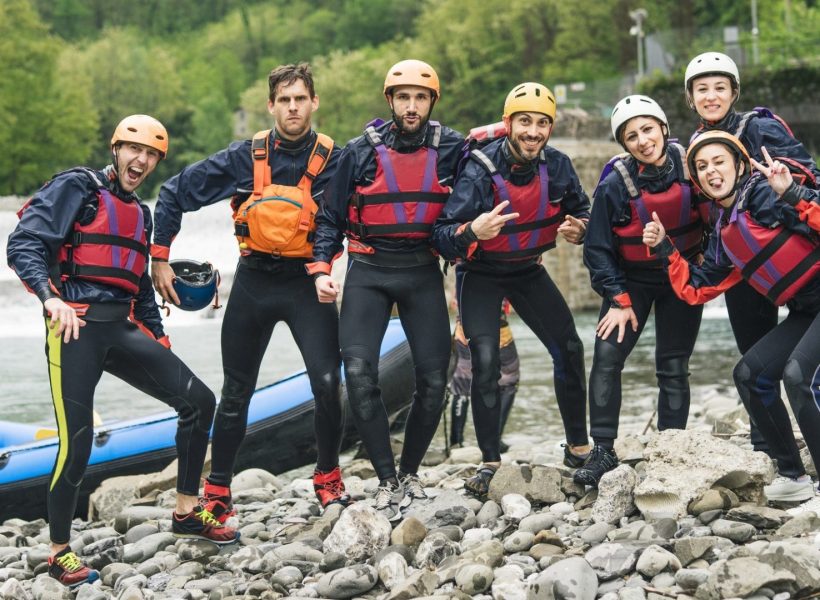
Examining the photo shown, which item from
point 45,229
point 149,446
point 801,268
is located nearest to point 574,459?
point 801,268

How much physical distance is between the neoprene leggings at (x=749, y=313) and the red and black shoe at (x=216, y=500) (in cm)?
282

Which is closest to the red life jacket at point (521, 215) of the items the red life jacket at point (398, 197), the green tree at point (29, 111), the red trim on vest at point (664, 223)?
the red life jacket at point (398, 197)

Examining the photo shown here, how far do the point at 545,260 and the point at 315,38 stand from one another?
7483cm

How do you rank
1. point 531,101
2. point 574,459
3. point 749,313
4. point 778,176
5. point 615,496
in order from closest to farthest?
point 778,176
point 615,496
point 531,101
point 749,313
point 574,459

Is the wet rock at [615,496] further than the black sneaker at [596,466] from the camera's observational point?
No

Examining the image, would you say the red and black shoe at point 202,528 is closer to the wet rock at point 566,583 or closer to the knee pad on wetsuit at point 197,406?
the knee pad on wetsuit at point 197,406

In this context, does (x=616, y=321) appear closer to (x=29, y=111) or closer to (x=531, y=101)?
(x=531, y=101)

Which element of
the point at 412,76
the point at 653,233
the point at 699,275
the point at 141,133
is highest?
the point at 412,76

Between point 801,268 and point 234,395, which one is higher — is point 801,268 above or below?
above

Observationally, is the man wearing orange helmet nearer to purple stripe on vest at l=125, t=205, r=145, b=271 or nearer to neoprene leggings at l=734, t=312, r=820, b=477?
purple stripe on vest at l=125, t=205, r=145, b=271

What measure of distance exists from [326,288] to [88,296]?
114 cm

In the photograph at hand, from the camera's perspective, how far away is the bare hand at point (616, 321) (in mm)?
5582

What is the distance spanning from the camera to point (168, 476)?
311 inches

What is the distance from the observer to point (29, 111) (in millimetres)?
46375
